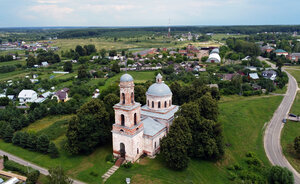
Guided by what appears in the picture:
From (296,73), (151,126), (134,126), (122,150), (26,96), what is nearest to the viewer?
(134,126)

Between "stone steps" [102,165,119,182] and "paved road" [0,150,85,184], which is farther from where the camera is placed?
"paved road" [0,150,85,184]

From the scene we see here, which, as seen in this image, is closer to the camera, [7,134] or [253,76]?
[7,134]

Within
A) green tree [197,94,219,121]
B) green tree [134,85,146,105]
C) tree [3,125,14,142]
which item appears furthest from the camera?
green tree [134,85,146,105]

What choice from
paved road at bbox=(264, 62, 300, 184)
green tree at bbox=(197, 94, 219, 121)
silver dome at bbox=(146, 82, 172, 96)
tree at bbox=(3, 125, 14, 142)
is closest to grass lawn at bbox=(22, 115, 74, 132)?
tree at bbox=(3, 125, 14, 142)

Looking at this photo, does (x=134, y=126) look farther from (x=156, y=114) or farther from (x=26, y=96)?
(x=26, y=96)

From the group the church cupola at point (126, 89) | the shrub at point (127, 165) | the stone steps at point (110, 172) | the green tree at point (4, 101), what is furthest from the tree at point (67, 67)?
the shrub at point (127, 165)

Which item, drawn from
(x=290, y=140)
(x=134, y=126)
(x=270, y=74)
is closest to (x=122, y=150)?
(x=134, y=126)

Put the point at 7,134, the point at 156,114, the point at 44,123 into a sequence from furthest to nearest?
the point at 44,123 < the point at 7,134 < the point at 156,114

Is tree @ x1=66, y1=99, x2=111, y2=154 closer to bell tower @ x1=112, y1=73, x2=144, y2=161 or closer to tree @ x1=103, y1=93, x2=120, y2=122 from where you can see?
tree @ x1=103, y1=93, x2=120, y2=122
